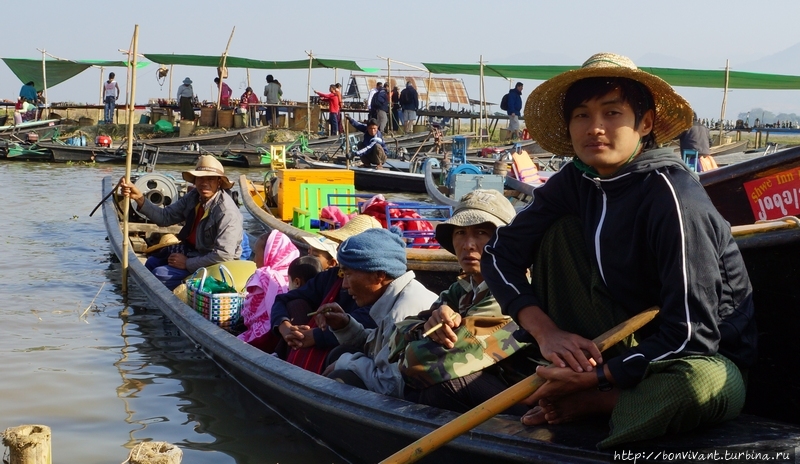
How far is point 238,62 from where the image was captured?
86.5ft

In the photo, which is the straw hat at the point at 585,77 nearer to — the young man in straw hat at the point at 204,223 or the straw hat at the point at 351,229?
the straw hat at the point at 351,229

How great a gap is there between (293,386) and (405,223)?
13.3 feet

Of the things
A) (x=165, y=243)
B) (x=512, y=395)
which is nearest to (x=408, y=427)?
(x=512, y=395)

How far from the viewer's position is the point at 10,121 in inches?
1051

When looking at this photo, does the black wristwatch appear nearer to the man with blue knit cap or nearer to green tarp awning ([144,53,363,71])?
the man with blue knit cap

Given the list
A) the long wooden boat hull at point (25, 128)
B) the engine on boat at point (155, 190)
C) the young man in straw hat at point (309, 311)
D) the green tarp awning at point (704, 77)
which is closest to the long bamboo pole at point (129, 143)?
the engine on boat at point (155, 190)

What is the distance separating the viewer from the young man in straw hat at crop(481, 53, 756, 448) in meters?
2.25

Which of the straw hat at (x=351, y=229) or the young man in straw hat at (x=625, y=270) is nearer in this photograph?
the young man in straw hat at (x=625, y=270)

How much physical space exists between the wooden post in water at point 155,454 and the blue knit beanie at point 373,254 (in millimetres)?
1397

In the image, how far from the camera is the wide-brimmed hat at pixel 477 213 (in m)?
3.34

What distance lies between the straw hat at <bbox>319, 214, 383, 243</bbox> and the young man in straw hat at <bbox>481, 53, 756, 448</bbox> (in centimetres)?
266

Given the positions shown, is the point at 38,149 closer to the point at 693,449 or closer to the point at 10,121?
the point at 10,121

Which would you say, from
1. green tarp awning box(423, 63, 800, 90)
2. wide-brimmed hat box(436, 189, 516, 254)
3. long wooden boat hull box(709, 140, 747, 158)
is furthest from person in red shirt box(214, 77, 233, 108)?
wide-brimmed hat box(436, 189, 516, 254)

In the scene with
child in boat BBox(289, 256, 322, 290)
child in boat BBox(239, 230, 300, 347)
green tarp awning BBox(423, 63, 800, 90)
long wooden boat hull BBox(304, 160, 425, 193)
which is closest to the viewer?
child in boat BBox(289, 256, 322, 290)
